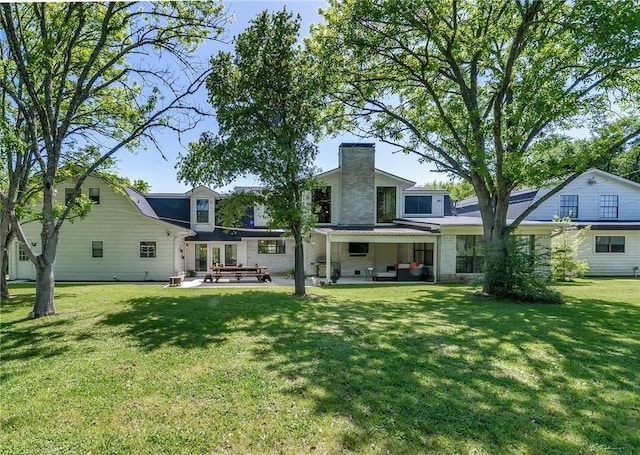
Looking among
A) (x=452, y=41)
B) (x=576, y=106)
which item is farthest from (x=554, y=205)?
(x=452, y=41)

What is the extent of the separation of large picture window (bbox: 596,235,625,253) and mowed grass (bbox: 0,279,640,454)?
15.6 metres

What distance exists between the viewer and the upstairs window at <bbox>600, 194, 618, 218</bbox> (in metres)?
22.3

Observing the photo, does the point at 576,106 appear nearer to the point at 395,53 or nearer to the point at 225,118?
the point at 395,53

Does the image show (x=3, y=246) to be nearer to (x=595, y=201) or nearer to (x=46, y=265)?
(x=46, y=265)

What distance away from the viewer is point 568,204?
73.0 feet

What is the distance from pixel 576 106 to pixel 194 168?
1299 centimetres

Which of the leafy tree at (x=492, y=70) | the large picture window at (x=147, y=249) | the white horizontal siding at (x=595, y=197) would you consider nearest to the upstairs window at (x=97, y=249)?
the large picture window at (x=147, y=249)

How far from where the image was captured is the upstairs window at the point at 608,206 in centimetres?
2227

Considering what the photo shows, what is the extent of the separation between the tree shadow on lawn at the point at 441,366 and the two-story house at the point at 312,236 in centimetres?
786

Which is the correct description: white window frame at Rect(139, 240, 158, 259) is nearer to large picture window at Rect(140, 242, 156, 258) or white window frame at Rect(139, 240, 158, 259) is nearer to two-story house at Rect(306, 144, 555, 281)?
large picture window at Rect(140, 242, 156, 258)

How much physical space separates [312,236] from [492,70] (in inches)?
501

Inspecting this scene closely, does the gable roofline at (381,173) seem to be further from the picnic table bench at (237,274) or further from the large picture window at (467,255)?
the picnic table bench at (237,274)

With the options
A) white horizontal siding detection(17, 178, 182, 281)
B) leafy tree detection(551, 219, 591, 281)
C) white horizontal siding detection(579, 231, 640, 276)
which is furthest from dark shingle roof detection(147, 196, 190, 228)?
white horizontal siding detection(579, 231, 640, 276)

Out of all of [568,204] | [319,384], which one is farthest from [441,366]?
[568,204]
